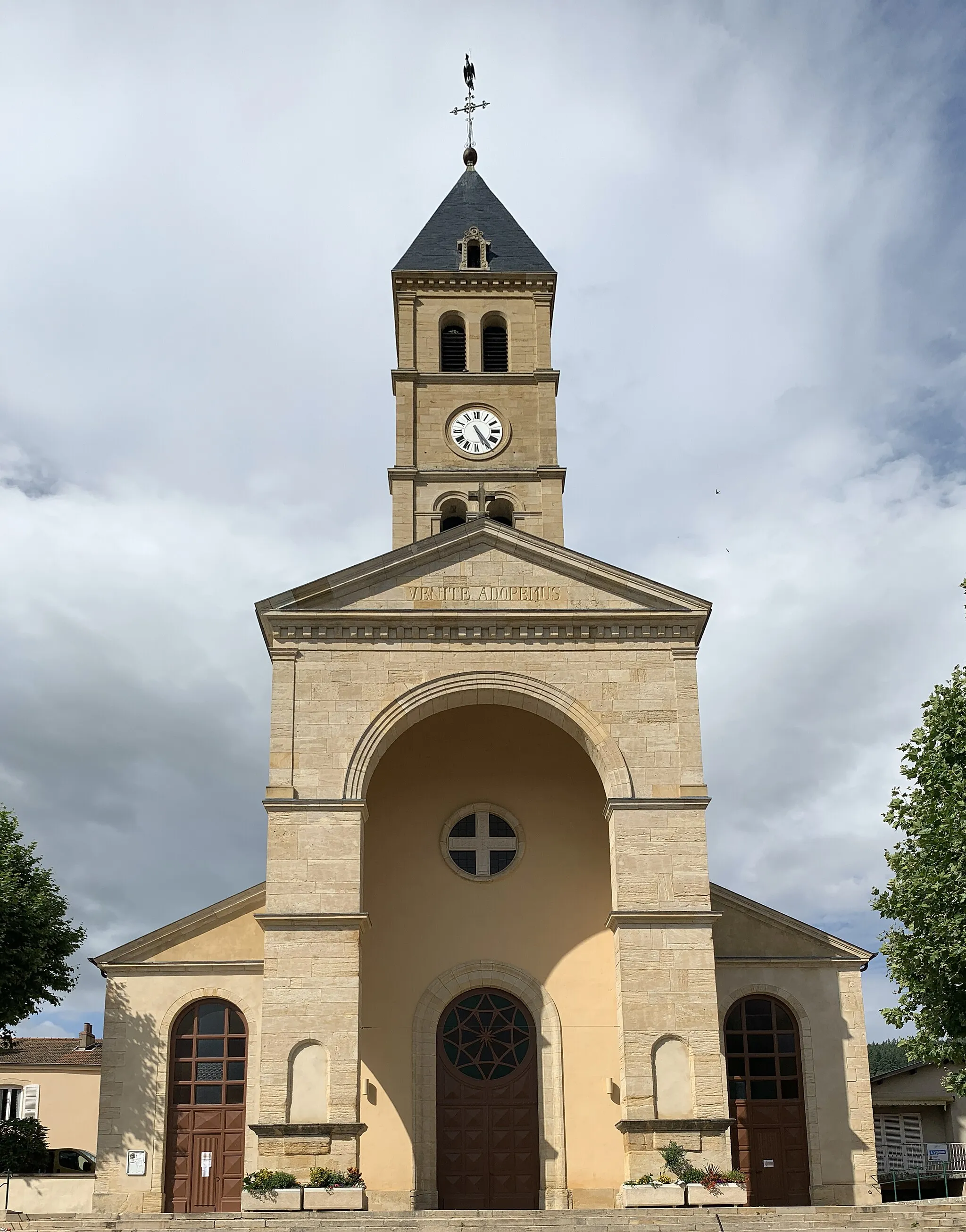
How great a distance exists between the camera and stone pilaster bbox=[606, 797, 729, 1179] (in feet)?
72.2

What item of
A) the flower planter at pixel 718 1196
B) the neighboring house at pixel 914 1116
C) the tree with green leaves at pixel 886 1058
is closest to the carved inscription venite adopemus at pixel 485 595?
the flower planter at pixel 718 1196

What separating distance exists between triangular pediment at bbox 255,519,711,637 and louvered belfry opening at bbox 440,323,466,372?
11381mm

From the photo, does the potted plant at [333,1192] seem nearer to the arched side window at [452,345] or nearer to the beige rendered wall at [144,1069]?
the beige rendered wall at [144,1069]

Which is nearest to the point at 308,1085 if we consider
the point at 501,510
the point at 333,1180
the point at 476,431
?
the point at 333,1180

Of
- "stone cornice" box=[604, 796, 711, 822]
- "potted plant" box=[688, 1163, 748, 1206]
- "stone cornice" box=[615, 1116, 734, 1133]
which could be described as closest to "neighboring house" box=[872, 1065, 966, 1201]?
"stone cornice" box=[615, 1116, 734, 1133]

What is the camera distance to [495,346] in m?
36.7

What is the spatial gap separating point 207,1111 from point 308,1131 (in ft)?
14.2

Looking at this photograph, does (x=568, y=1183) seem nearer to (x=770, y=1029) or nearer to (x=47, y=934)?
(x=770, y=1029)

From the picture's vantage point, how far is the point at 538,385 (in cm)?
3559

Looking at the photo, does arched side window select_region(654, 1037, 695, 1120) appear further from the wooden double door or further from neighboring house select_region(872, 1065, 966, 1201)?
neighboring house select_region(872, 1065, 966, 1201)

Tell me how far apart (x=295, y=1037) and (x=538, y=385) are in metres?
19.0

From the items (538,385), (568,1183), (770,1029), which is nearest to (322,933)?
(568,1183)

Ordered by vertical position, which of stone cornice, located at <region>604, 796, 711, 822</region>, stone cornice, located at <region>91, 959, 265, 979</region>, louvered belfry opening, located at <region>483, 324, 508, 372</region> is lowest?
stone cornice, located at <region>91, 959, 265, 979</region>

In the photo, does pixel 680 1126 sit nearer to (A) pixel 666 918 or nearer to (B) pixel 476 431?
(A) pixel 666 918
